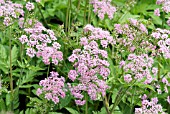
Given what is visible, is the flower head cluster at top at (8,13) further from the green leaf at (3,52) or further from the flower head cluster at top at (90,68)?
the flower head cluster at top at (90,68)

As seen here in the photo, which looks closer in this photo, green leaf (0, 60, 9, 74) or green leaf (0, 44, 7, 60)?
green leaf (0, 60, 9, 74)

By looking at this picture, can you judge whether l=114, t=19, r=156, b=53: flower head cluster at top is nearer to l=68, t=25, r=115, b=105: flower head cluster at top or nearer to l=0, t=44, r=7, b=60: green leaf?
l=68, t=25, r=115, b=105: flower head cluster at top

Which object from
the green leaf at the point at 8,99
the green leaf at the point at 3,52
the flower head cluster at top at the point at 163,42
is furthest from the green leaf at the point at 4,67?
the flower head cluster at top at the point at 163,42

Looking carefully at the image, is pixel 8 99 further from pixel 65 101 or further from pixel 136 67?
pixel 136 67

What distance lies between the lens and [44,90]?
393 cm

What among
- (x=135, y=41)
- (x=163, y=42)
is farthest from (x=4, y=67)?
(x=163, y=42)

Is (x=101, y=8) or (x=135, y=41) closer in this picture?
(x=135, y=41)

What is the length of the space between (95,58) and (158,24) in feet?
8.74

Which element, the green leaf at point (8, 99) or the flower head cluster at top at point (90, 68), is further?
the green leaf at point (8, 99)

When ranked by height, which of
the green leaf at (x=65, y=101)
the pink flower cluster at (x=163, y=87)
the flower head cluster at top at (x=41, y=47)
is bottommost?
the green leaf at (x=65, y=101)

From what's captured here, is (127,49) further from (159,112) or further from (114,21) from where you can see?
(114,21)

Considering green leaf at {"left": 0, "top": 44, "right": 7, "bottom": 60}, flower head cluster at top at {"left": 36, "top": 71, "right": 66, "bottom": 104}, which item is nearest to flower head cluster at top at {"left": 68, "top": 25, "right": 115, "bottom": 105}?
flower head cluster at top at {"left": 36, "top": 71, "right": 66, "bottom": 104}

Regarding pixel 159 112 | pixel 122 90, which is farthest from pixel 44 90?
pixel 159 112

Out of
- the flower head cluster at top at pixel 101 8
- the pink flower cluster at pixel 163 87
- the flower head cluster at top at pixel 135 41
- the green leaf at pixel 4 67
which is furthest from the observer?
the flower head cluster at top at pixel 101 8
